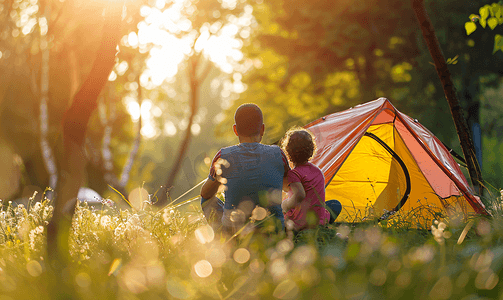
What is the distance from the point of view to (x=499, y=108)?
12.2 m

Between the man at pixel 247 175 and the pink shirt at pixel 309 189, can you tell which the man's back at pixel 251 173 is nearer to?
the man at pixel 247 175

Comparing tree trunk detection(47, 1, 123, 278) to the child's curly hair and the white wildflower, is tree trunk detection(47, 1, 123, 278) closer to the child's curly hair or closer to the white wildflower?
the white wildflower

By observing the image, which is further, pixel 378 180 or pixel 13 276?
pixel 378 180

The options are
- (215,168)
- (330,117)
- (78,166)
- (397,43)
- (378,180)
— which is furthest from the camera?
(397,43)

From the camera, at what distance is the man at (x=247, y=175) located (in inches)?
105

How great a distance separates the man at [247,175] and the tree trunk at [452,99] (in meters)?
3.46

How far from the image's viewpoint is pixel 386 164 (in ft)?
20.4

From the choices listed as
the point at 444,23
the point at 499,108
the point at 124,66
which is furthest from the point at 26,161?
the point at 499,108

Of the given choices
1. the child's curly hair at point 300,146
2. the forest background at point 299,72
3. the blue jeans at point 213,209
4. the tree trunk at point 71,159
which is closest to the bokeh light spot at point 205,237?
the blue jeans at point 213,209

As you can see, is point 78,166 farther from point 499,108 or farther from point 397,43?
point 499,108

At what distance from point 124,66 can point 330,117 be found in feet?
24.1

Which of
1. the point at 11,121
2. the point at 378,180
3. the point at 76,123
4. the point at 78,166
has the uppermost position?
the point at 11,121

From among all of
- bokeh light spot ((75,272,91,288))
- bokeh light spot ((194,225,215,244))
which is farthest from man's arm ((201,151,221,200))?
bokeh light spot ((75,272,91,288))

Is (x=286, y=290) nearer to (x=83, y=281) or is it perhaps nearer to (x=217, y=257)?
(x=217, y=257)
